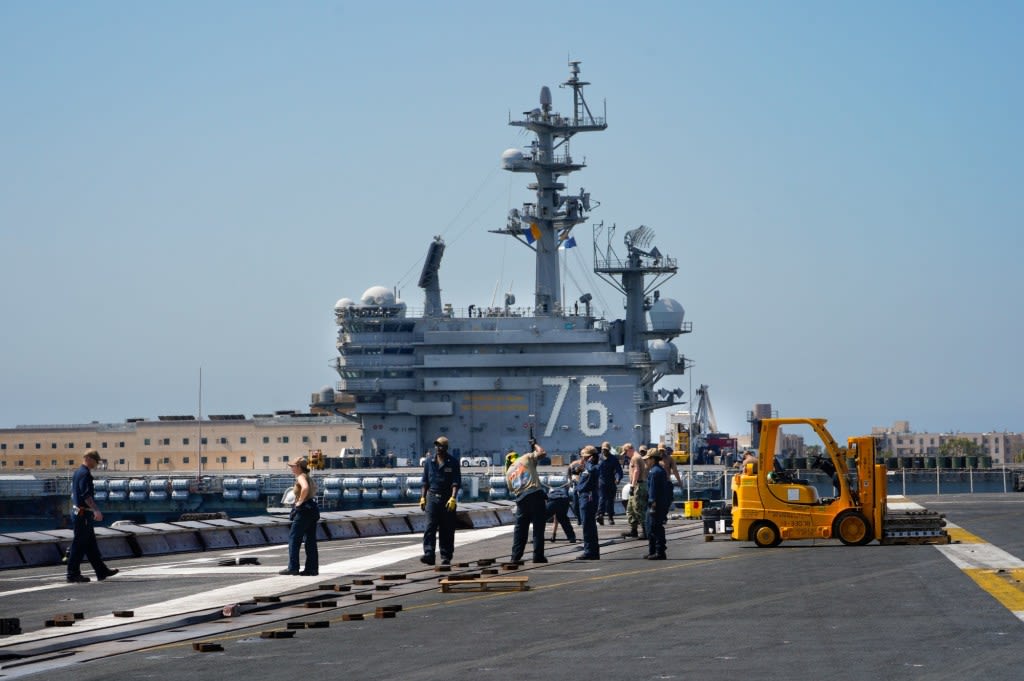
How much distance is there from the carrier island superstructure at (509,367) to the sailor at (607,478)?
4403 centimetres

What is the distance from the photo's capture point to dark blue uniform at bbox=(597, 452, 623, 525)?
30156 mm

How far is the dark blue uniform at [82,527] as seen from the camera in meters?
20.7

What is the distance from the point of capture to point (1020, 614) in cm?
1403

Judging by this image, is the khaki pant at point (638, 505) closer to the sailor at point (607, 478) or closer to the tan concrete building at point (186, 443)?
the sailor at point (607, 478)

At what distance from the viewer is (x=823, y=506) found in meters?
25.2

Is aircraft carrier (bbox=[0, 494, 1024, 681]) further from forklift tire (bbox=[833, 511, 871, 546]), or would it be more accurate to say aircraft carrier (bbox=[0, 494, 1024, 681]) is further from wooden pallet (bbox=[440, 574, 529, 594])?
forklift tire (bbox=[833, 511, 871, 546])

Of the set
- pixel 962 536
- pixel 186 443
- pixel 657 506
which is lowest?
pixel 962 536

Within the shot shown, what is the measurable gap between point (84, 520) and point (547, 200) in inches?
2592

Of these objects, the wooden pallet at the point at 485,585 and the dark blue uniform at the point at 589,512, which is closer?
the wooden pallet at the point at 485,585

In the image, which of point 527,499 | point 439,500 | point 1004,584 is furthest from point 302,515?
point 1004,584

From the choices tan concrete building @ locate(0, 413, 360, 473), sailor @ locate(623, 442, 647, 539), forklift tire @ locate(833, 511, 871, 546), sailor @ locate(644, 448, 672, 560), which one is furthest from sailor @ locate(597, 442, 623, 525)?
tan concrete building @ locate(0, 413, 360, 473)

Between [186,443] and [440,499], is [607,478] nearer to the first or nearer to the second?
[440,499]

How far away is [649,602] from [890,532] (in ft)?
32.5

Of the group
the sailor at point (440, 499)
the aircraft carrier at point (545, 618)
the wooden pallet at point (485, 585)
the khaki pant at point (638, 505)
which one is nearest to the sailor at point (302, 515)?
the aircraft carrier at point (545, 618)
